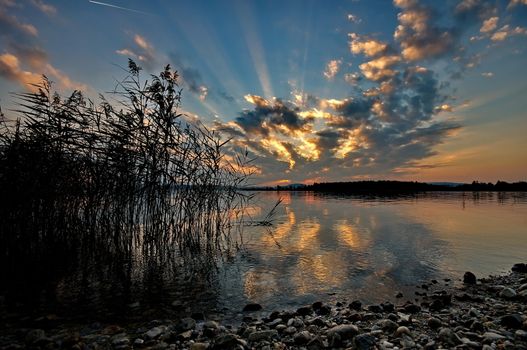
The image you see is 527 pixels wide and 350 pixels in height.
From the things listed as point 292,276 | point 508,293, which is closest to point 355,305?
point 292,276

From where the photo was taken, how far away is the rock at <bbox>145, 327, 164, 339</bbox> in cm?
474

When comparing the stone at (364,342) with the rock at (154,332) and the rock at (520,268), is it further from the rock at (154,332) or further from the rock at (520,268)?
the rock at (520,268)

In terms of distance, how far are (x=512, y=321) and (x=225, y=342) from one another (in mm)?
5251

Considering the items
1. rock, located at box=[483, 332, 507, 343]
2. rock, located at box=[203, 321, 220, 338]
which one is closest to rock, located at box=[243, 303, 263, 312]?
rock, located at box=[203, 321, 220, 338]

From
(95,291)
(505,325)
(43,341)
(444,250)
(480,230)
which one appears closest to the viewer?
(43,341)

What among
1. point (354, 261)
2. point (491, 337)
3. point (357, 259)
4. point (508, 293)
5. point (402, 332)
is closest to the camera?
point (491, 337)

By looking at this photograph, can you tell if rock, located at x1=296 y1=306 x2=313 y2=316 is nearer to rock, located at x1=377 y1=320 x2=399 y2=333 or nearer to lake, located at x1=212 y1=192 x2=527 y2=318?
lake, located at x1=212 y1=192 x2=527 y2=318

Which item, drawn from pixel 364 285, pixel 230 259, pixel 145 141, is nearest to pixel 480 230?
Answer: pixel 364 285

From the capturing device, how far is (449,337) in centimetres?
443

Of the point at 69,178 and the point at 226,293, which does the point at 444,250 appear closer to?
the point at 226,293

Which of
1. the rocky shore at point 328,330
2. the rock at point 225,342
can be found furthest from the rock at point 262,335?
the rock at point 225,342

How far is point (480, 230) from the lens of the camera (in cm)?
1719

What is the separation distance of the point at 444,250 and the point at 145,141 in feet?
43.4

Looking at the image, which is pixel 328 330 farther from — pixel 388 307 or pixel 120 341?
pixel 120 341
